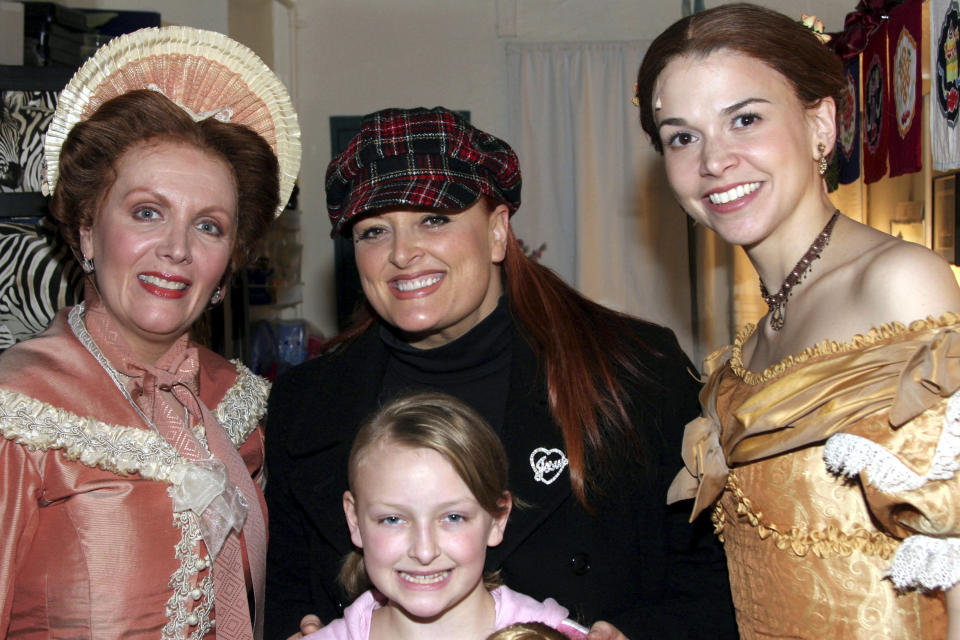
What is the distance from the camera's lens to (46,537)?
5.97 ft

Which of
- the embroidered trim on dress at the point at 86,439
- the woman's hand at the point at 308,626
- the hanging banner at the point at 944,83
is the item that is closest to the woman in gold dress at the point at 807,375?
the woman's hand at the point at 308,626

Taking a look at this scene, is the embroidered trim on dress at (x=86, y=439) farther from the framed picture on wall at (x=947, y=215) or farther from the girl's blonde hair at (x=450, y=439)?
the framed picture on wall at (x=947, y=215)

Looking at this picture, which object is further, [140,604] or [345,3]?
[345,3]

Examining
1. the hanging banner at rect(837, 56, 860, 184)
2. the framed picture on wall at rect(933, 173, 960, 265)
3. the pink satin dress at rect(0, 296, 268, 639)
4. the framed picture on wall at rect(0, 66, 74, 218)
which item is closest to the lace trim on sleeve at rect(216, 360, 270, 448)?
the pink satin dress at rect(0, 296, 268, 639)

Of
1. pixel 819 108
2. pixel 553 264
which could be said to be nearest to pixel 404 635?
pixel 819 108

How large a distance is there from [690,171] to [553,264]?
4312 millimetres

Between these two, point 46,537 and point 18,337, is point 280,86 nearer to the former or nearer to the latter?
A: point 18,337

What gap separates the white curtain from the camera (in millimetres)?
6012

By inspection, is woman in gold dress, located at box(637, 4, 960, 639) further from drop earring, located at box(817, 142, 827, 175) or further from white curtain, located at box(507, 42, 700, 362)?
white curtain, located at box(507, 42, 700, 362)

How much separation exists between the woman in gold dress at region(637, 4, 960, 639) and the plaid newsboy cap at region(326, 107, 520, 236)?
0.41 m

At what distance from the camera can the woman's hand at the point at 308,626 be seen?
76.2 inches

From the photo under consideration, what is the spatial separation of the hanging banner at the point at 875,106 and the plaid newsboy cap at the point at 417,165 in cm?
212

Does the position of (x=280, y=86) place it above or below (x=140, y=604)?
above

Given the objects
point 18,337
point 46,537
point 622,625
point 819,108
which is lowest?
point 622,625
